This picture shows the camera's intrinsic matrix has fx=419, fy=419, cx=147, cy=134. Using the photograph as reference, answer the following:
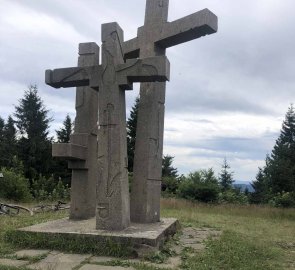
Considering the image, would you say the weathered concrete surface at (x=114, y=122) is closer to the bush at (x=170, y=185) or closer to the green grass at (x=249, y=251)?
the green grass at (x=249, y=251)

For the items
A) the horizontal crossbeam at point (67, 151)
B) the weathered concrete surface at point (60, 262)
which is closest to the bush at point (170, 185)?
the horizontal crossbeam at point (67, 151)

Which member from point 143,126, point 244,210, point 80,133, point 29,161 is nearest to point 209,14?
point 143,126

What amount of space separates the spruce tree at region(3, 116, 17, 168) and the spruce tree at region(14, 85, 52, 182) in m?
0.58

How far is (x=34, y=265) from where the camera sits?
5422mm

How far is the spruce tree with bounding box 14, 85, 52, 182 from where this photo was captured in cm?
3416

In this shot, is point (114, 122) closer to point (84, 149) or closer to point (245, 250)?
point (84, 149)

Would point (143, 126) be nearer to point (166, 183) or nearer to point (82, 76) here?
point (82, 76)

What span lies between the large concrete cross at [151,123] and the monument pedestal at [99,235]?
2.84 feet

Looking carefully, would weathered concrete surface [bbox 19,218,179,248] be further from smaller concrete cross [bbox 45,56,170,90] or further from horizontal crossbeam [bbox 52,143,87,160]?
smaller concrete cross [bbox 45,56,170,90]

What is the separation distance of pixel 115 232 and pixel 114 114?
1968 millimetres

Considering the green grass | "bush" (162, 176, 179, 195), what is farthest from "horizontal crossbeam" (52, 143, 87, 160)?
"bush" (162, 176, 179, 195)

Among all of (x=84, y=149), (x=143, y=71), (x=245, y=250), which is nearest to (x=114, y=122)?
(x=143, y=71)

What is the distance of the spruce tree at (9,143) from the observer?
32781 mm

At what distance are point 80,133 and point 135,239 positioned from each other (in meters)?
3.29
